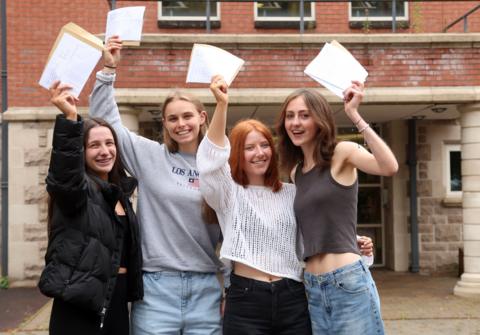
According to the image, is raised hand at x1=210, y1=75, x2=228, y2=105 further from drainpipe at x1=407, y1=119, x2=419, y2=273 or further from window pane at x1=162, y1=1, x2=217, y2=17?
drainpipe at x1=407, y1=119, x2=419, y2=273

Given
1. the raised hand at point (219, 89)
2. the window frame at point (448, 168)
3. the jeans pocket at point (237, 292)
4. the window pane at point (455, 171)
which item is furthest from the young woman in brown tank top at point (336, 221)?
the window pane at point (455, 171)

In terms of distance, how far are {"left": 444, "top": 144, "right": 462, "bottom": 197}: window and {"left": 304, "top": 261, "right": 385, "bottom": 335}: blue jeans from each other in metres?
8.16

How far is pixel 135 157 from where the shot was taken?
9.52 feet

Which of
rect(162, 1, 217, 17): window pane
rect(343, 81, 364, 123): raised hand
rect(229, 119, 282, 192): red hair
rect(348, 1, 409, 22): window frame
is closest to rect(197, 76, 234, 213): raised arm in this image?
rect(229, 119, 282, 192): red hair

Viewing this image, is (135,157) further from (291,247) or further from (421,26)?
(421,26)

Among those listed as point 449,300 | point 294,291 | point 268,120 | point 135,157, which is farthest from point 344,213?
point 268,120

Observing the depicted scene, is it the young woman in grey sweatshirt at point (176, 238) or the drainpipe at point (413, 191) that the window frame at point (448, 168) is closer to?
the drainpipe at point (413, 191)

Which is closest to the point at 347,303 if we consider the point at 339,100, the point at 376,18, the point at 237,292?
the point at 237,292

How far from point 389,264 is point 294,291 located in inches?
328

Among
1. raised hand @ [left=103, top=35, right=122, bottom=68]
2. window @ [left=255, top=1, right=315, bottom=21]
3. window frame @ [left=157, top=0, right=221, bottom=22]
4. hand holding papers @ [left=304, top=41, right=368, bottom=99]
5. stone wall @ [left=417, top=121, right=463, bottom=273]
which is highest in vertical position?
window @ [left=255, top=1, right=315, bottom=21]

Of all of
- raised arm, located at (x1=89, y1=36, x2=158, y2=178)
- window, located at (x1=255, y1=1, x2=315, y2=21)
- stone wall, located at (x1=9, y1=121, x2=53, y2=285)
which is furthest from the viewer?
window, located at (x1=255, y1=1, x2=315, y2=21)

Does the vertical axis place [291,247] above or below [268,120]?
below

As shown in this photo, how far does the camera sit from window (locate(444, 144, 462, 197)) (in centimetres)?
1026

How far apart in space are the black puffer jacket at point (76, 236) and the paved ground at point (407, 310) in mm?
4117
